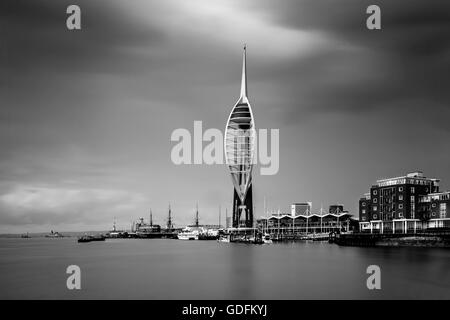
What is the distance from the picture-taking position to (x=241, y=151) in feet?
594

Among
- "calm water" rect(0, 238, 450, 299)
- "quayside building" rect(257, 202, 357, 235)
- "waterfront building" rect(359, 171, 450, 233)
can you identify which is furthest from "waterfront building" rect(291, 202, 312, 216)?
→ "calm water" rect(0, 238, 450, 299)

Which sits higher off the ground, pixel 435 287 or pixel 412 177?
pixel 412 177

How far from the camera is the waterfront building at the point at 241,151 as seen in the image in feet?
588

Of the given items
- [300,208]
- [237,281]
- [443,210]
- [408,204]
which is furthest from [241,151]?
[237,281]

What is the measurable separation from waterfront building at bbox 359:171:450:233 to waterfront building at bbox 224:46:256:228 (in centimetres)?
6867

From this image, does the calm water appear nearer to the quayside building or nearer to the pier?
the pier

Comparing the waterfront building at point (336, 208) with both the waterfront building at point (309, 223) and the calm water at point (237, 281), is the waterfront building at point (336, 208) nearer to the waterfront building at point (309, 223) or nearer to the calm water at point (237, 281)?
the waterfront building at point (309, 223)

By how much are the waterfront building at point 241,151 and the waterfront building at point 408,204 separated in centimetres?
6867

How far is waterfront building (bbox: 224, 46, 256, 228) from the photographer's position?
7057 inches

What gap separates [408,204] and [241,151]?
264 feet
